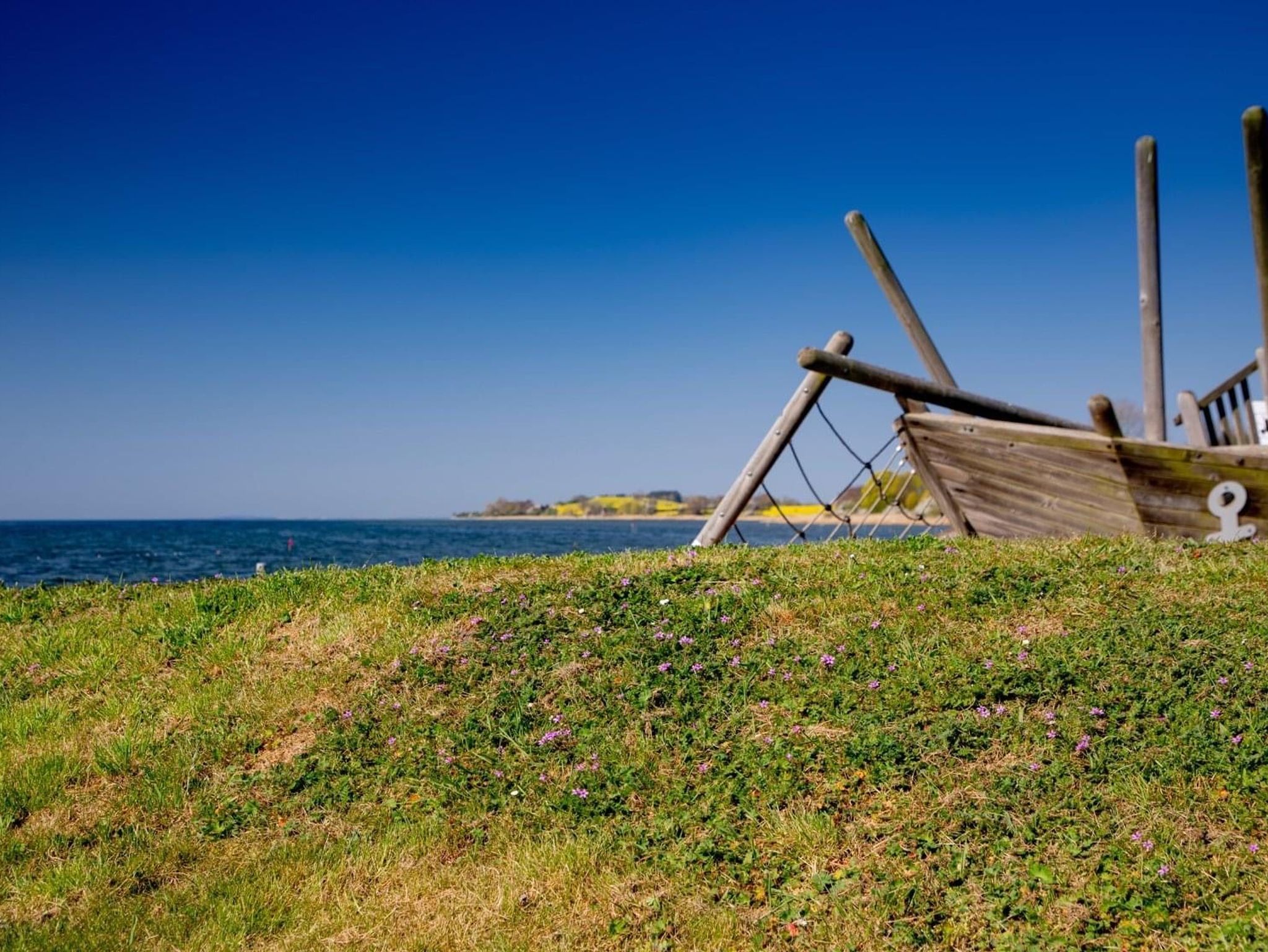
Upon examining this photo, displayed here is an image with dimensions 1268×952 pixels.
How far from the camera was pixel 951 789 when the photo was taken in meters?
5.07

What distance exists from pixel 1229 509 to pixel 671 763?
7291 millimetres

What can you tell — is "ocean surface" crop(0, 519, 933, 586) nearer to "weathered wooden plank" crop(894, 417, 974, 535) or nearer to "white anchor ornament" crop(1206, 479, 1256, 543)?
"weathered wooden plank" crop(894, 417, 974, 535)

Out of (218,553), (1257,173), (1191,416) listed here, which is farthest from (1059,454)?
(218,553)

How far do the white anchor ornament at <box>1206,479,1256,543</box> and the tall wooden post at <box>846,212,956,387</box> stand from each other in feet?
10.9

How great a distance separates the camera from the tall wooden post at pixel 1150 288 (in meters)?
9.79

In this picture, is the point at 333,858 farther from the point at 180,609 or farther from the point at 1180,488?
the point at 1180,488

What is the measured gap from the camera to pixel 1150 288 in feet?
32.2

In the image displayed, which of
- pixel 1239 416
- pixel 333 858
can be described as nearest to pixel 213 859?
pixel 333 858

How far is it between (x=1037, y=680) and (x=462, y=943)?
3.95 m

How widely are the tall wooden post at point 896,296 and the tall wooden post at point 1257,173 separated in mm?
3719

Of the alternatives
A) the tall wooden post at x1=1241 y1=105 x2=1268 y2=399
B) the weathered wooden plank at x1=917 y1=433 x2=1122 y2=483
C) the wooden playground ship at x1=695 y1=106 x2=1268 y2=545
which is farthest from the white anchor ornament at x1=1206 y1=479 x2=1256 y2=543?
the tall wooden post at x1=1241 y1=105 x2=1268 y2=399

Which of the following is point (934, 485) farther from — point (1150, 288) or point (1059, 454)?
point (1150, 288)

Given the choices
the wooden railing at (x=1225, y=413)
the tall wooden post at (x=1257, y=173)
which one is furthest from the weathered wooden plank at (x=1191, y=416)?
the tall wooden post at (x=1257, y=173)

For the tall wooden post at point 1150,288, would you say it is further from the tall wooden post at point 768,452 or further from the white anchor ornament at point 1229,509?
the tall wooden post at point 768,452
